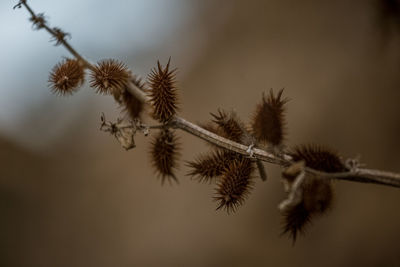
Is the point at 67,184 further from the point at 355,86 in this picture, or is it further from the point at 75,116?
the point at 355,86

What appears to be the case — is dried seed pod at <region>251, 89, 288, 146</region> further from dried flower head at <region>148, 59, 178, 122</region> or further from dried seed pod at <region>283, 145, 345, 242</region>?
dried flower head at <region>148, 59, 178, 122</region>

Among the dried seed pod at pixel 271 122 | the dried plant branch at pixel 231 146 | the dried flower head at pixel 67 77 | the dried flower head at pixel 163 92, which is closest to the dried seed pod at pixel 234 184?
the dried plant branch at pixel 231 146

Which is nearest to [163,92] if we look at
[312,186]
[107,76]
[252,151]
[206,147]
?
[107,76]

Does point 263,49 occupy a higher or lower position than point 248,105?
higher

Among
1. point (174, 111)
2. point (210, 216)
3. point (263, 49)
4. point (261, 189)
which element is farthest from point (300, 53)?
point (174, 111)

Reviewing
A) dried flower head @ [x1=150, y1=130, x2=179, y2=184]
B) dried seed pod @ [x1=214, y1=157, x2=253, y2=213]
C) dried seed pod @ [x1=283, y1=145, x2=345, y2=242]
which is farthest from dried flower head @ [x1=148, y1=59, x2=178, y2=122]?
dried seed pod @ [x1=283, y1=145, x2=345, y2=242]

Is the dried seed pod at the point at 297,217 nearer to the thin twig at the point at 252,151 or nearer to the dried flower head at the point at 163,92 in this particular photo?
the thin twig at the point at 252,151
